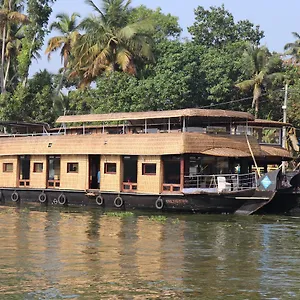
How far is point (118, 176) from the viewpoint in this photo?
2256 cm

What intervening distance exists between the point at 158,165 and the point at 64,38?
16.9 metres

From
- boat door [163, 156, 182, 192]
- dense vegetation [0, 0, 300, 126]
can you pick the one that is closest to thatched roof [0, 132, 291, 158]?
boat door [163, 156, 182, 192]

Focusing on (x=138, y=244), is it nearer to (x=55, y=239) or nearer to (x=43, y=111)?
(x=55, y=239)

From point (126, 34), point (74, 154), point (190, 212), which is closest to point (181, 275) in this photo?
point (190, 212)

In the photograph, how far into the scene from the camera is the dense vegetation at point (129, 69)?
3162 centimetres

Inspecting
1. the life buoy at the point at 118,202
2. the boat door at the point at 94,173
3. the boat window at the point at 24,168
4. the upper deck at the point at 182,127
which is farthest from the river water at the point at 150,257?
the boat window at the point at 24,168

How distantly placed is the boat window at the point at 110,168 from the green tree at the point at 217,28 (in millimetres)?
18707

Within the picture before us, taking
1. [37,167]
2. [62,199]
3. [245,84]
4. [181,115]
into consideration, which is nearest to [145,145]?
[181,115]

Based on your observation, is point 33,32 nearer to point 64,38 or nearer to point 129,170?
point 64,38

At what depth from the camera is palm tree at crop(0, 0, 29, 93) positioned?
110 feet

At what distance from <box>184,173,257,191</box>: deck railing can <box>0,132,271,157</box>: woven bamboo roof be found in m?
0.73

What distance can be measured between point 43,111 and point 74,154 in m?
11.6

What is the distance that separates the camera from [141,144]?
21703mm

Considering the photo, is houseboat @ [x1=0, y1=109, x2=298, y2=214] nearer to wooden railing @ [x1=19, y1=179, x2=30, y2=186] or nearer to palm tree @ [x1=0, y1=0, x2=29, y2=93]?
wooden railing @ [x1=19, y1=179, x2=30, y2=186]
